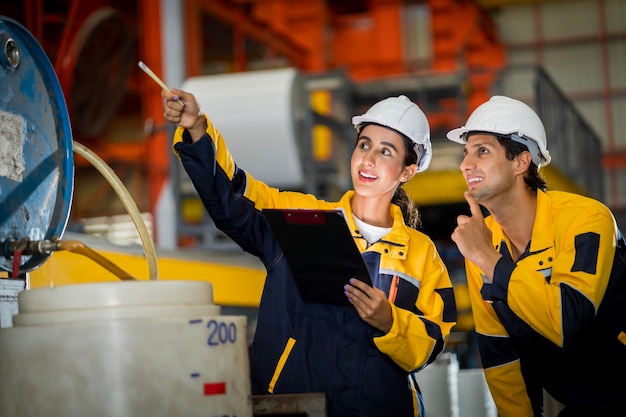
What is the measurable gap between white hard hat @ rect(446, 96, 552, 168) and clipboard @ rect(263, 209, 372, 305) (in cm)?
96

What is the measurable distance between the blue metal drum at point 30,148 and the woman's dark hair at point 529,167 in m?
1.58

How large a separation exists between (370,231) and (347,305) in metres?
0.37

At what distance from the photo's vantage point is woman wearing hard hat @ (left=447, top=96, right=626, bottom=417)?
2830 millimetres

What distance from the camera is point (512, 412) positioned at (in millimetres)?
3307

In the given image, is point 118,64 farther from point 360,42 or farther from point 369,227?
point 360,42

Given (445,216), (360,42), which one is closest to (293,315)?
(445,216)

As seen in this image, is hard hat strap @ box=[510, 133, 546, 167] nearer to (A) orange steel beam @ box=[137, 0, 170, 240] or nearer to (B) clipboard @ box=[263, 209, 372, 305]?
(B) clipboard @ box=[263, 209, 372, 305]

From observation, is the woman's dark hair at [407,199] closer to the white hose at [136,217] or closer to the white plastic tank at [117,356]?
the white hose at [136,217]

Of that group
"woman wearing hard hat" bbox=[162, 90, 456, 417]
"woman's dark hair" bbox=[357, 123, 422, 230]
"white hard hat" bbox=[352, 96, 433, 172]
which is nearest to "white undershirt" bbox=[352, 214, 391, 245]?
"woman wearing hard hat" bbox=[162, 90, 456, 417]

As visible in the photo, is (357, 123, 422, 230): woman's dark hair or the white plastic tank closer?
the white plastic tank

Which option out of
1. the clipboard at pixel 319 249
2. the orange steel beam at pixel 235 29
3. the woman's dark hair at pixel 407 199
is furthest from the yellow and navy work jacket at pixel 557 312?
the orange steel beam at pixel 235 29

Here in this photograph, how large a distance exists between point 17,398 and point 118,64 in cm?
923

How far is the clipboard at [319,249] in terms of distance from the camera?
2.46 m

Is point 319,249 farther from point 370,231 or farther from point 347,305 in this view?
point 370,231
